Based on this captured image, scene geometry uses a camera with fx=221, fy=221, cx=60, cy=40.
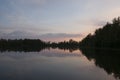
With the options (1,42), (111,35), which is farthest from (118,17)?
(1,42)

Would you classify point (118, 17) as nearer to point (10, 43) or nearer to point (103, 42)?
point (103, 42)

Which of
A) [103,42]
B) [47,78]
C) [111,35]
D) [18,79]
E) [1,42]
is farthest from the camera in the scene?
[1,42]

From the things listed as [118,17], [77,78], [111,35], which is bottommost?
[77,78]

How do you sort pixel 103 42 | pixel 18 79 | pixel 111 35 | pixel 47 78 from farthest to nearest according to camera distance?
pixel 103 42 → pixel 111 35 → pixel 47 78 → pixel 18 79

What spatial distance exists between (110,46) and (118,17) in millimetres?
13332

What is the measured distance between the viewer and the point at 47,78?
63.4ft

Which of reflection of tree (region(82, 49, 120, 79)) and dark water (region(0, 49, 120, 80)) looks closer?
dark water (region(0, 49, 120, 80))

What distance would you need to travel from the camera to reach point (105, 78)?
19.8 meters

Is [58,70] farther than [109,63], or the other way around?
[109,63]

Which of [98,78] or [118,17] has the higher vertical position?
[118,17]

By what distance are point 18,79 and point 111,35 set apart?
8226cm

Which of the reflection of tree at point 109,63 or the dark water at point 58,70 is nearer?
the dark water at point 58,70

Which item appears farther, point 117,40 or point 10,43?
point 10,43

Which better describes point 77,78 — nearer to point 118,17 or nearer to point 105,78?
point 105,78
